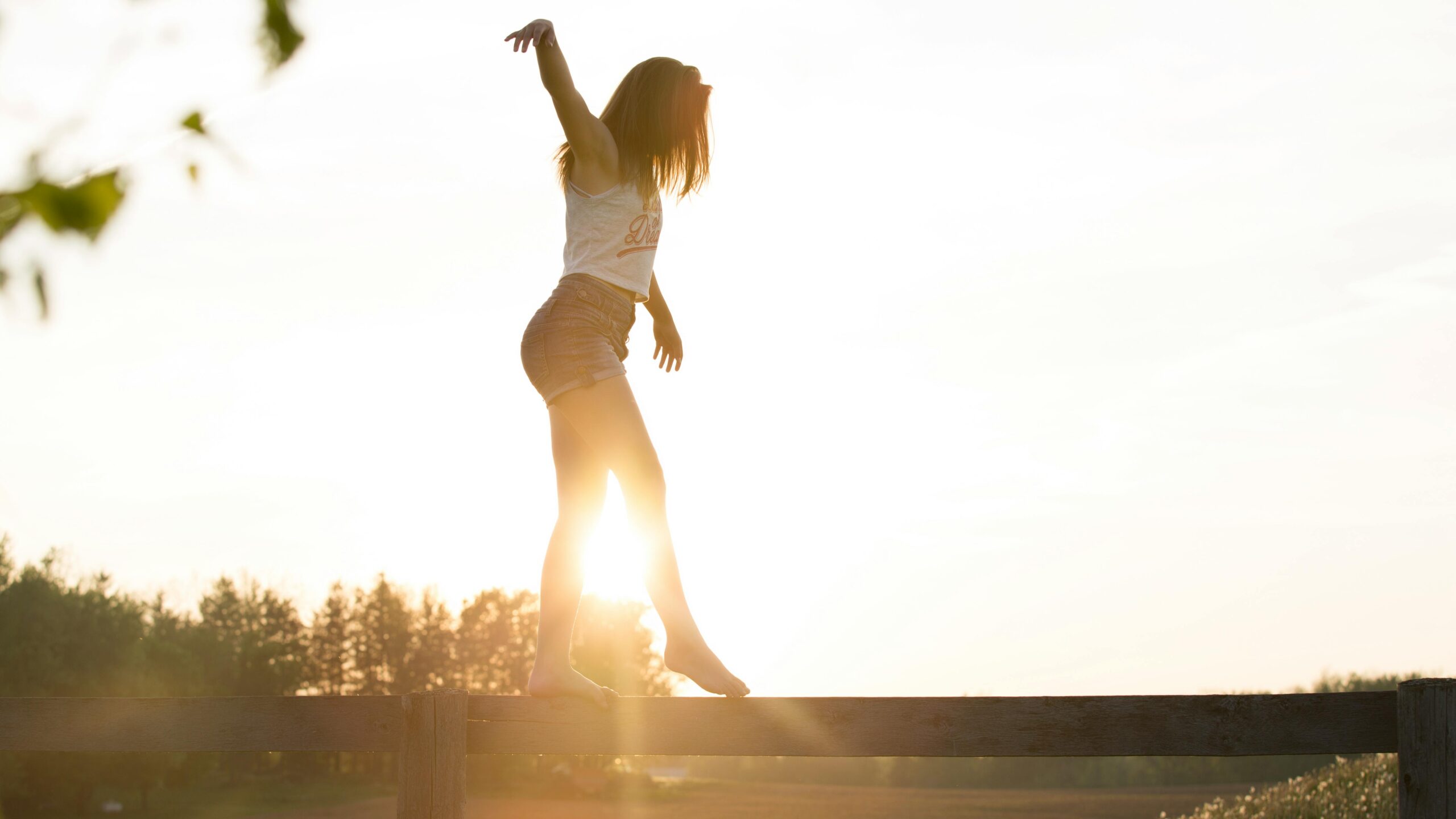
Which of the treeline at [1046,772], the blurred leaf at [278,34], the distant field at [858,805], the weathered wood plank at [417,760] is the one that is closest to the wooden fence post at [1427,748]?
the weathered wood plank at [417,760]

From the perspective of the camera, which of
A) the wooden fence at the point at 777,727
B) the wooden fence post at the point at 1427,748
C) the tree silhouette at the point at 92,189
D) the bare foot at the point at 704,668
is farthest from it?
the bare foot at the point at 704,668

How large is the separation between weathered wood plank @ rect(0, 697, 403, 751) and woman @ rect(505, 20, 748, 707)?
61 cm

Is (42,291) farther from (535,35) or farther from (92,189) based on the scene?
(535,35)

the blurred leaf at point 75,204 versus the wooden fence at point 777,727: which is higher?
the blurred leaf at point 75,204

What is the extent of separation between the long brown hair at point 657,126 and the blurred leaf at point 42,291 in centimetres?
359

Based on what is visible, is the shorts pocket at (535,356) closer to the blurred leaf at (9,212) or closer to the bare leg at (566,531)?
the bare leg at (566,531)

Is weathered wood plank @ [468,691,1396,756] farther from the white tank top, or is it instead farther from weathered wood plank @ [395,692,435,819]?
the white tank top

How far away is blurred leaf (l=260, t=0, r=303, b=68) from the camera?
1.01m

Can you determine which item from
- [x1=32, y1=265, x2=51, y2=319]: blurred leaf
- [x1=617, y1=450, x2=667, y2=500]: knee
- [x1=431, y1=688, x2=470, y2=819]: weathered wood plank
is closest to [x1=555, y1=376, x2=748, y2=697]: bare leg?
[x1=617, y1=450, x2=667, y2=500]: knee

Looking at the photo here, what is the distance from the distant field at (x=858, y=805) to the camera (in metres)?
41.1

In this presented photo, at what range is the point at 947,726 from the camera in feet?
13.3

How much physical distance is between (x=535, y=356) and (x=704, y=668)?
1295 mm

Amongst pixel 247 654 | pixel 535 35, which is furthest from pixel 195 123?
pixel 247 654

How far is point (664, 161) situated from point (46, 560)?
40.8 meters
